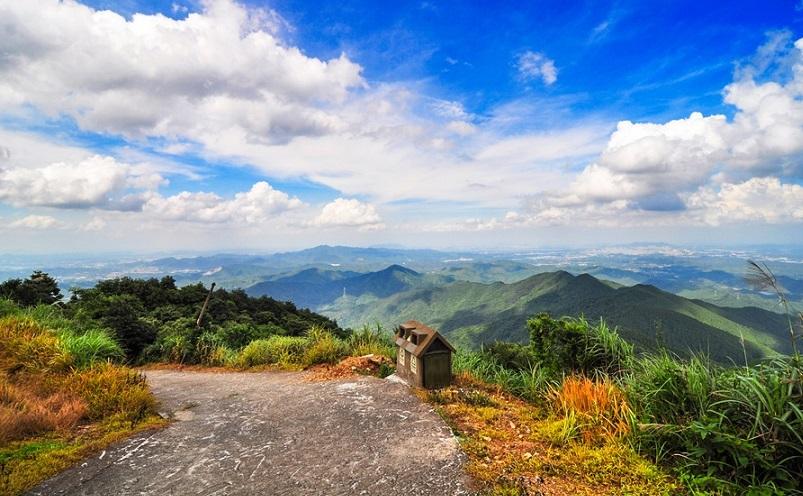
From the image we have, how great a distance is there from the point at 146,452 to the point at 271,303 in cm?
2599

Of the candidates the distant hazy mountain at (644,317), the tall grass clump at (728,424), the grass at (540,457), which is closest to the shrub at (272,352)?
the grass at (540,457)

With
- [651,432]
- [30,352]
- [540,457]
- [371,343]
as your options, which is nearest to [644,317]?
[371,343]

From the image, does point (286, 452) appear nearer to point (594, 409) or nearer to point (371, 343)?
point (594, 409)

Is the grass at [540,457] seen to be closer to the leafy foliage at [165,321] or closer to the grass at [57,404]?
the grass at [57,404]

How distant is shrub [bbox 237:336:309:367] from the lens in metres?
10.3

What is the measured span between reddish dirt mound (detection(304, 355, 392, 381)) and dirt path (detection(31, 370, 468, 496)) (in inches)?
53.6

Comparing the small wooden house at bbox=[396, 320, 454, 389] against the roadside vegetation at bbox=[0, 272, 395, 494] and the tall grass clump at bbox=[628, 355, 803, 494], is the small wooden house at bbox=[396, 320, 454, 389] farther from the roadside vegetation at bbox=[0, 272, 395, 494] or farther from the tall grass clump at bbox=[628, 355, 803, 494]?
the tall grass clump at bbox=[628, 355, 803, 494]

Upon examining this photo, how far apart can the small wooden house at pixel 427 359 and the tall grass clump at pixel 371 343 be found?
1.95 m

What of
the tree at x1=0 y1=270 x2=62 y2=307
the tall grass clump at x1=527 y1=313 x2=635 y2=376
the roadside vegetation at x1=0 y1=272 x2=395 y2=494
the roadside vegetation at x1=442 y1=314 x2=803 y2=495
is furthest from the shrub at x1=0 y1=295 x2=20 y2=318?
the tall grass clump at x1=527 y1=313 x2=635 y2=376

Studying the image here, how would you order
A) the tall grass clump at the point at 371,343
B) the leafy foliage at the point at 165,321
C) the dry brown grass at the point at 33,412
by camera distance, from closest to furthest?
the dry brown grass at the point at 33,412
the tall grass clump at the point at 371,343
the leafy foliage at the point at 165,321

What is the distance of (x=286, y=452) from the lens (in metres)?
4.67

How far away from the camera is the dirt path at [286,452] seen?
12.8 feet

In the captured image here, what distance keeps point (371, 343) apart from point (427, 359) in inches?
152

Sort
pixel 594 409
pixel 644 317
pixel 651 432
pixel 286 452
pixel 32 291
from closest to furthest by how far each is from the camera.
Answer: pixel 651 432 < pixel 286 452 < pixel 594 409 < pixel 32 291 < pixel 644 317
